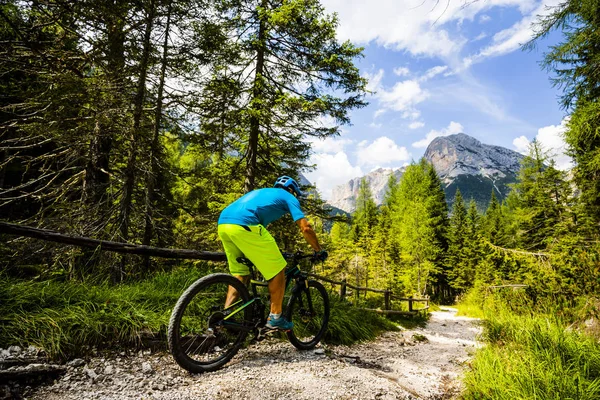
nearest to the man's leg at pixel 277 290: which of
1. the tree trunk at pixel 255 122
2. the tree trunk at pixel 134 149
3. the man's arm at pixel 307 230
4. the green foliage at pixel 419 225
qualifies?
the man's arm at pixel 307 230

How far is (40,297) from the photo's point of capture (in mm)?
3428

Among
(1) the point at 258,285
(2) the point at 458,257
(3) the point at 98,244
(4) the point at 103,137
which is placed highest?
(4) the point at 103,137

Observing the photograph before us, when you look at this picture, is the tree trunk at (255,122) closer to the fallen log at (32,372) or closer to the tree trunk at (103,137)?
the tree trunk at (103,137)

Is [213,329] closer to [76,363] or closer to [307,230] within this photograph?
[76,363]

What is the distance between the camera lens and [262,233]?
11.8 feet

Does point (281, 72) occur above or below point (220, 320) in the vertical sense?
above

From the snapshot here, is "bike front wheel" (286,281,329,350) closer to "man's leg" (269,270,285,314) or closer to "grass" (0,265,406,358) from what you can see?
"man's leg" (269,270,285,314)

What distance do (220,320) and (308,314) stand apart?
157 centimetres

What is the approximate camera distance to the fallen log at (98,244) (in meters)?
3.53

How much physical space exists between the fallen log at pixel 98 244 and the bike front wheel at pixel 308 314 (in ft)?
4.52

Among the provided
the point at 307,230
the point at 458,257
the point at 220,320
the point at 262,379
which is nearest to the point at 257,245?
the point at 307,230

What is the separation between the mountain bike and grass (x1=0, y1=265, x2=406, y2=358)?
15.3 inches

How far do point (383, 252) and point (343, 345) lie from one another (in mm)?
27211

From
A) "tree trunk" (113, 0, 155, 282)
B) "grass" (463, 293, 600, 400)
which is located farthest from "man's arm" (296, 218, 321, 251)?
"tree trunk" (113, 0, 155, 282)
